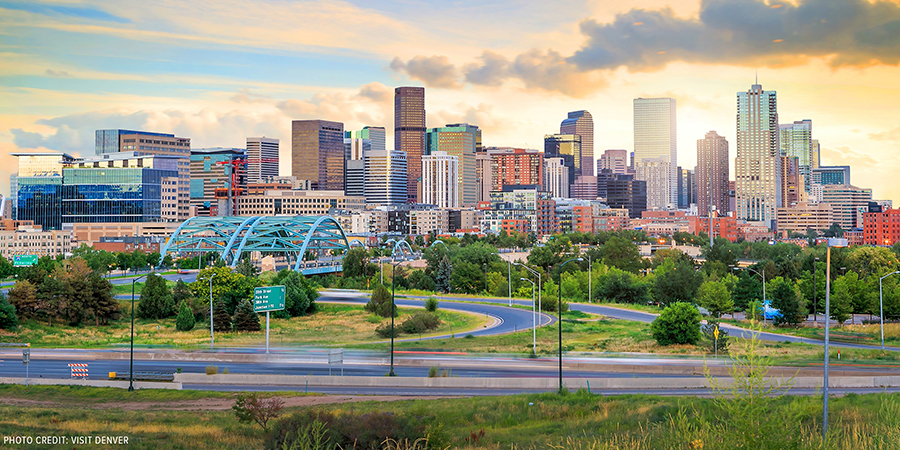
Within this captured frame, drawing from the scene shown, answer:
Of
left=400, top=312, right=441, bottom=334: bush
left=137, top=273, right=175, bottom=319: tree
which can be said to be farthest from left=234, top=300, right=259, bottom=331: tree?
left=400, top=312, right=441, bottom=334: bush

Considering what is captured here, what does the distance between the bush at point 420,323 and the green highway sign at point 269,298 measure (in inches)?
481

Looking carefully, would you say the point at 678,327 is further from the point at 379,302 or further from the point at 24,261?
the point at 24,261

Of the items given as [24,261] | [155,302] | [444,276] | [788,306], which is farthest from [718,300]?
[24,261]

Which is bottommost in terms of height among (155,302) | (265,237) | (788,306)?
(155,302)

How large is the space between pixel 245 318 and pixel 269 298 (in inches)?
475

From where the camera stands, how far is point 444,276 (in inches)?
4267

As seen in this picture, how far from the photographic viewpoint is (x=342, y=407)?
98.4 feet

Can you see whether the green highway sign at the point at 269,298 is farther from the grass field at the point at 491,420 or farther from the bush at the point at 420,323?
the grass field at the point at 491,420

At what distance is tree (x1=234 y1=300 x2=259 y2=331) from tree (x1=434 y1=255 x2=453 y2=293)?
4380cm

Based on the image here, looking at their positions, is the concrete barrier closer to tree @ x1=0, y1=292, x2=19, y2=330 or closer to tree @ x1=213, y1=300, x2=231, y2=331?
tree @ x1=213, y1=300, x2=231, y2=331

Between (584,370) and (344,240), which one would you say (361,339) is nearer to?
(584,370)

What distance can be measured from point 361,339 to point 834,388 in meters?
35.7

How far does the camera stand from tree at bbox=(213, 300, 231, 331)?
216 feet

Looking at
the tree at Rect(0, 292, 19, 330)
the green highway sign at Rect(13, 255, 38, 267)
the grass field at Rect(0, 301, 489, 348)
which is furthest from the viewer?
the green highway sign at Rect(13, 255, 38, 267)
